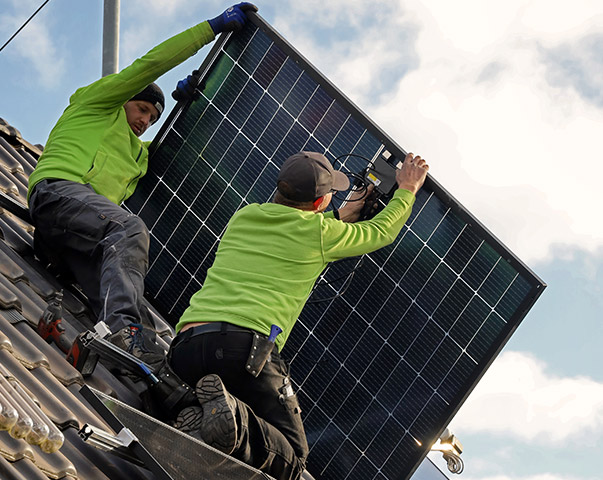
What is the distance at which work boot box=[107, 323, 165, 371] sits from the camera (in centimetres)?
498

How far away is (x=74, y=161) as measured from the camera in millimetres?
6535

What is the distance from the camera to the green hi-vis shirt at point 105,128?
6.54 m

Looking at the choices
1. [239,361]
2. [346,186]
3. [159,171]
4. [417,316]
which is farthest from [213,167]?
[239,361]

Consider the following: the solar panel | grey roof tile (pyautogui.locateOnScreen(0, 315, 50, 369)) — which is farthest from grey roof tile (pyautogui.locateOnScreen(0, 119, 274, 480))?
the solar panel

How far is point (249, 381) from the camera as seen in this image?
498 centimetres

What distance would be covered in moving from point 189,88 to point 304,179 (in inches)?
86.4

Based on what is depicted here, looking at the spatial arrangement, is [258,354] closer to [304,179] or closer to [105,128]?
[304,179]

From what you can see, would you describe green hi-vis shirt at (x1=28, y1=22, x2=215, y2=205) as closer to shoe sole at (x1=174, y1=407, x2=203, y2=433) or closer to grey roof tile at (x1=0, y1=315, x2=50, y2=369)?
grey roof tile at (x1=0, y1=315, x2=50, y2=369)

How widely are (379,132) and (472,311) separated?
1467 mm

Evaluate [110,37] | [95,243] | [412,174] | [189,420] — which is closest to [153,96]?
[95,243]

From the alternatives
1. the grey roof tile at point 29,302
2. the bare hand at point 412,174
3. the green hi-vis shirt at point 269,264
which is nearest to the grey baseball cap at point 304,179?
the green hi-vis shirt at point 269,264

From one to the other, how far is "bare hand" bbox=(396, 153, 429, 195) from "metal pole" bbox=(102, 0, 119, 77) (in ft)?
11.6

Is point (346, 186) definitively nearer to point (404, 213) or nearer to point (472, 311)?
point (404, 213)

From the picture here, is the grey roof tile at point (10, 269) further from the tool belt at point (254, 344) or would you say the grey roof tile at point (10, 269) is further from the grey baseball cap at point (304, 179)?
the grey baseball cap at point (304, 179)
